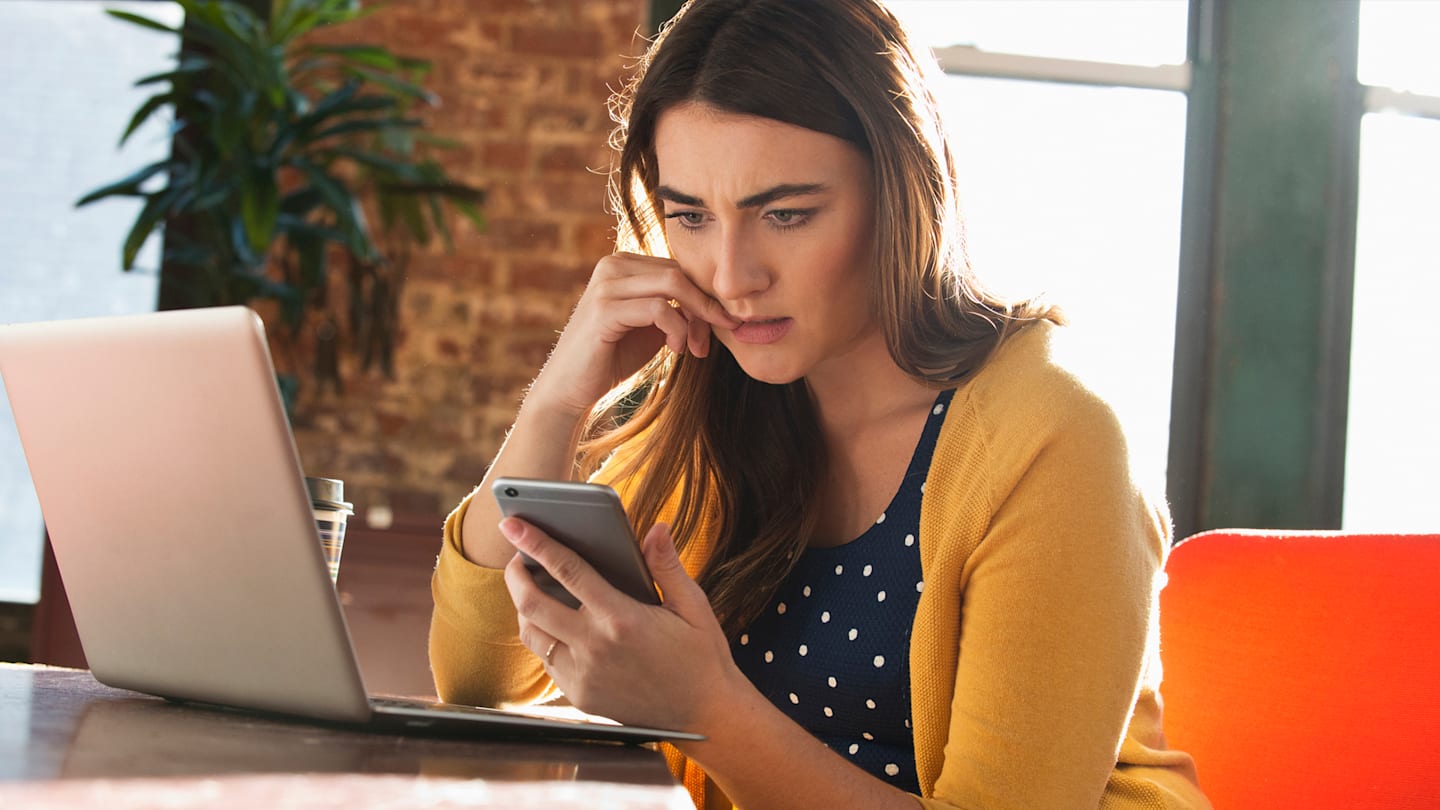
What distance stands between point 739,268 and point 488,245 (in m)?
1.71

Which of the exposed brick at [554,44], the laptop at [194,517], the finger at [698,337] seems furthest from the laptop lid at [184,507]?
the exposed brick at [554,44]

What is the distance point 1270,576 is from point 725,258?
24.2 inches

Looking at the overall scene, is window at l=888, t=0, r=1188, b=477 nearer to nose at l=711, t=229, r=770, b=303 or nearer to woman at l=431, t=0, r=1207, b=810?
woman at l=431, t=0, r=1207, b=810

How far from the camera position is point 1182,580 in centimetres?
135

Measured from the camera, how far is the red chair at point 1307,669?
1.18 m

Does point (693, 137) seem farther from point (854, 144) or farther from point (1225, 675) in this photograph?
point (1225, 675)

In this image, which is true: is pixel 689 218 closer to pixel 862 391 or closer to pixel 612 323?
pixel 612 323

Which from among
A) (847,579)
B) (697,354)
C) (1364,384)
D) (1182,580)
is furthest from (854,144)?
(1364,384)

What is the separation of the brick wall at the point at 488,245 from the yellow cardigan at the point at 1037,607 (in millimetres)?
1740

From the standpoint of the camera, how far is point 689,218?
135 centimetres


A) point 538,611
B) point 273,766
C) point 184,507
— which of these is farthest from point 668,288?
point 273,766

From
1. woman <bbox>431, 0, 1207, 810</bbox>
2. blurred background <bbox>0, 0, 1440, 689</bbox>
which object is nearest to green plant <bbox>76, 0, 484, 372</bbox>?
blurred background <bbox>0, 0, 1440, 689</bbox>

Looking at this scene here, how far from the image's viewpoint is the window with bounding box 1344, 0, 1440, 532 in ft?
8.87

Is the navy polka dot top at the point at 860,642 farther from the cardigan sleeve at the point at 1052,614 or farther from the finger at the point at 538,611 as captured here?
the finger at the point at 538,611
